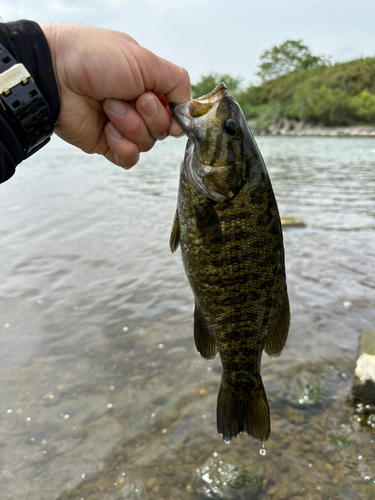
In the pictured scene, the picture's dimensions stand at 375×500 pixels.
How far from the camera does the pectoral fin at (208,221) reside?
212cm

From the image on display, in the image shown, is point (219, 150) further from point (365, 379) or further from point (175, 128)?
point (365, 379)

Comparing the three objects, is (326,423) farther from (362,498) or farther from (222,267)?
(222,267)

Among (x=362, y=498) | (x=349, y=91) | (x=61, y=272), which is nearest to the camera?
(x=362, y=498)

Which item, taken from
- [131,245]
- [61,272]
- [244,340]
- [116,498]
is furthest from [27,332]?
[244,340]

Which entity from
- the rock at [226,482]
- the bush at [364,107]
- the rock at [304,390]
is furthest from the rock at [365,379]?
the bush at [364,107]

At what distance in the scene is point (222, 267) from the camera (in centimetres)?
217

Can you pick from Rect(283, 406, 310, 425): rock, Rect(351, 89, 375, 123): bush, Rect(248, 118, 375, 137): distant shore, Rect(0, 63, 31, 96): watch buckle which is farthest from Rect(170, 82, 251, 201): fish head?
Rect(351, 89, 375, 123): bush

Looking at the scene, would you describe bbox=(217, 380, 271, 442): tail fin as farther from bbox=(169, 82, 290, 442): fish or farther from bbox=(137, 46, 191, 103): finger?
bbox=(137, 46, 191, 103): finger

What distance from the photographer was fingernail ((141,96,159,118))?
2.43 metres

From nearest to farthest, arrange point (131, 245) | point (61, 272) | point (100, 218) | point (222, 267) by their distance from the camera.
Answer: point (222, 267) → point (61, 272) → point (131, 245) → point (100, 218)

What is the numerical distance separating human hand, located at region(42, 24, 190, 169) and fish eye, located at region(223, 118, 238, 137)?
49cm

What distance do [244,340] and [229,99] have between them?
144 centimetres

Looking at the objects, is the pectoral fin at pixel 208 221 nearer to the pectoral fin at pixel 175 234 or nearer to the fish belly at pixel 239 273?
the fish belly at pixel 239 273

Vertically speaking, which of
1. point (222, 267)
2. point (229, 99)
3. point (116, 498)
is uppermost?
point (229, 99)
